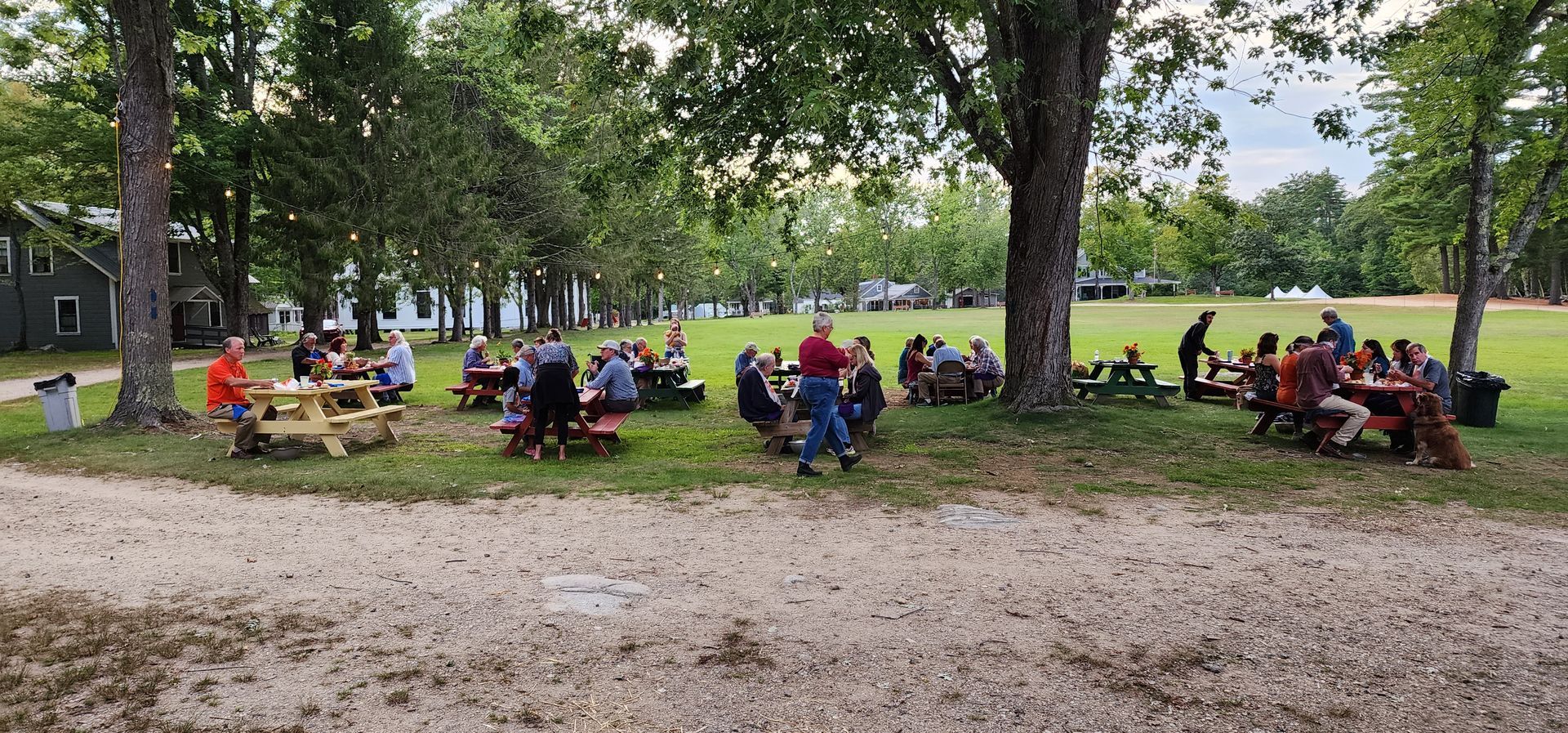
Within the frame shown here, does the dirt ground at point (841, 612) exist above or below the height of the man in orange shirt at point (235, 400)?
below

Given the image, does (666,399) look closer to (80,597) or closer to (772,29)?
(772,29)

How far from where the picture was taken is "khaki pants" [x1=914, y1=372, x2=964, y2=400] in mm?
13734

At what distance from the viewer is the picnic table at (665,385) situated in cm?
1411

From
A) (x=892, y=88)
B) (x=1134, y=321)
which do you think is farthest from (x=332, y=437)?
(x=1134, y=321)

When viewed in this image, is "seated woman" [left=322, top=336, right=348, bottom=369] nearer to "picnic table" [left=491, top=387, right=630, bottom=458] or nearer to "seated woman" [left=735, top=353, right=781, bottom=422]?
"picnic table" [left=491, top=387, right=630, bottom=458]

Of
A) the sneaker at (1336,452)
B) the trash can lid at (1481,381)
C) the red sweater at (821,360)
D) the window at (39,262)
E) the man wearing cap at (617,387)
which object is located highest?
the window at (39,262)

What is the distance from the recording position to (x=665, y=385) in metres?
14.4

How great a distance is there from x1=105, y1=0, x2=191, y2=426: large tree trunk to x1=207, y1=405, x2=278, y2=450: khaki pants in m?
2.49

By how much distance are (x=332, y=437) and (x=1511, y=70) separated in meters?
15.5

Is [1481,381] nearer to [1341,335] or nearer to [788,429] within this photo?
[1341,335]

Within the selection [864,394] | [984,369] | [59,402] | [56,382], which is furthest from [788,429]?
[56,382]

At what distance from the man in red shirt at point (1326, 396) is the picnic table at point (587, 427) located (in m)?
7.93

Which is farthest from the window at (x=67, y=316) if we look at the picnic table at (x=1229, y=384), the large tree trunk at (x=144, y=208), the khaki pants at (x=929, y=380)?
the picnic table at (x=1229, y=384)

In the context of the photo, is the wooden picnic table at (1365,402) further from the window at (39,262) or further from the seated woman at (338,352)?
the window at (39,262)
